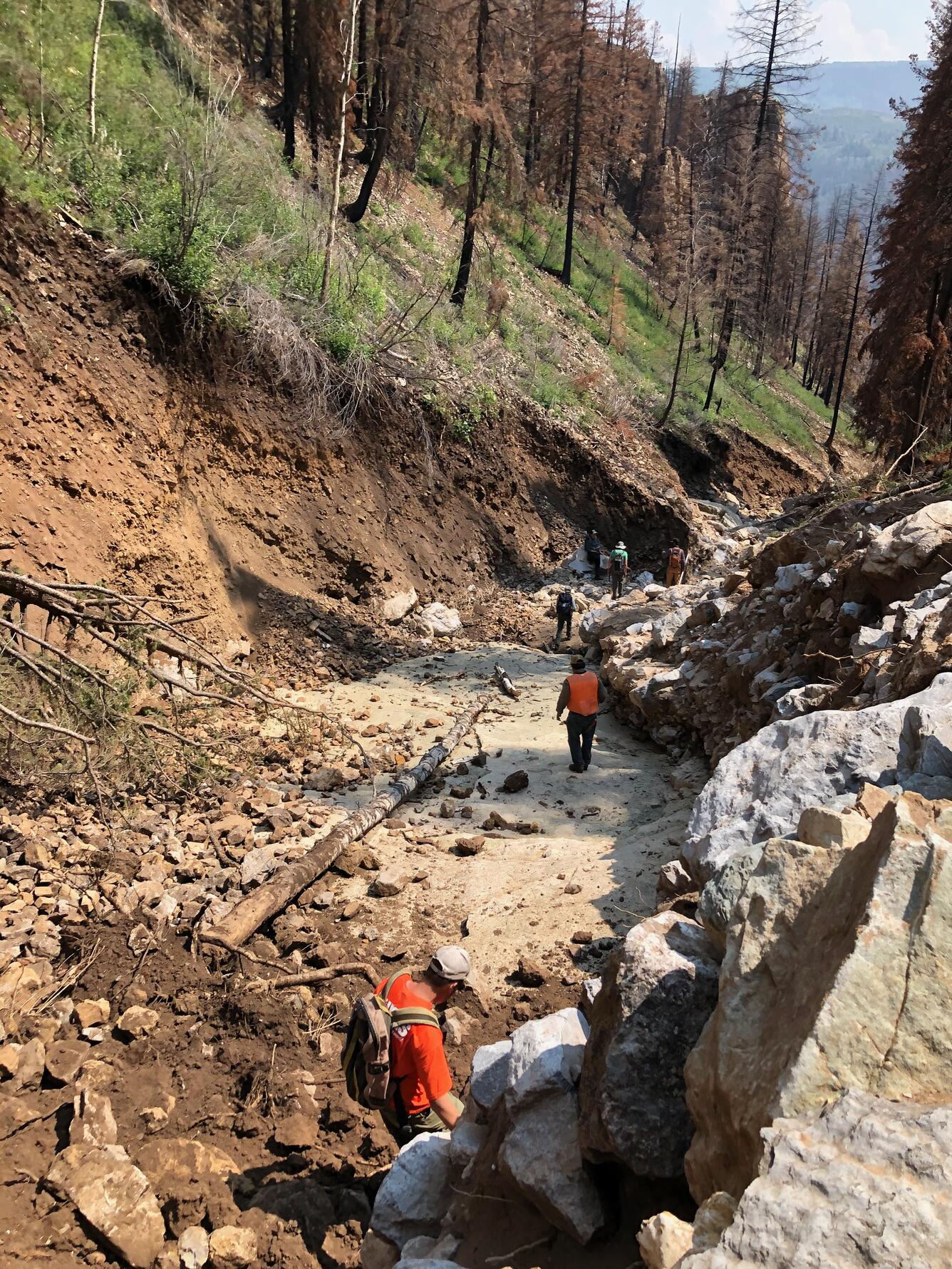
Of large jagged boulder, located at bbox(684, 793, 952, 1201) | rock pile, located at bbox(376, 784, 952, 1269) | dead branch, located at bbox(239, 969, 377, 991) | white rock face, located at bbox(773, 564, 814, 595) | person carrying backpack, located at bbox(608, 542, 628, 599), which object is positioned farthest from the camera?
person carrying backpack, located at bbox(608, 542, 628, 599)

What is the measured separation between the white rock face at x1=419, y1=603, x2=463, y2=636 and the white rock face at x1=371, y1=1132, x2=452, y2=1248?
11035 millimetres

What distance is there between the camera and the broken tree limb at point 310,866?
5.21m

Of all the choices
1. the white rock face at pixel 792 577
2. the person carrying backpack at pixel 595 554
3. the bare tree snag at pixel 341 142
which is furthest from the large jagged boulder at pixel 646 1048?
the person carrying backpack at pixel 595 554

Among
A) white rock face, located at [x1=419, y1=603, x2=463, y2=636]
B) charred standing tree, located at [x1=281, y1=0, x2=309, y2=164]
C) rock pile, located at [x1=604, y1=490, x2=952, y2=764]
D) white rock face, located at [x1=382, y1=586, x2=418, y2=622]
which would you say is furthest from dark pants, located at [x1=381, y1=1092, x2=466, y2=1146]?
charred standing tree, located at [x1=281, y1=0, x2=309, y2=164]

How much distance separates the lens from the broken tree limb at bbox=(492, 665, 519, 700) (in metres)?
11.6

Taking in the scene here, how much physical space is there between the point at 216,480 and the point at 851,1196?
11.5m

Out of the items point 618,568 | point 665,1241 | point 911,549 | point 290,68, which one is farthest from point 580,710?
point 290,68

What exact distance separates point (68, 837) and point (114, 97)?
38.8 ft

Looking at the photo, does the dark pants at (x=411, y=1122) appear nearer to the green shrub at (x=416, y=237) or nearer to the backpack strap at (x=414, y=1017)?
the backpack strap at (x=414, y=1017)

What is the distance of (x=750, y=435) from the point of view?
103 ft

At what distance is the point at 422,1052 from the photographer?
3.50 meters

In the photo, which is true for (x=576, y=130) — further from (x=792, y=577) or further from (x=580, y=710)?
(x=580, y=710)

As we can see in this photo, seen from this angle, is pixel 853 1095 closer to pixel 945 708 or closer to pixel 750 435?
pixel 945 708

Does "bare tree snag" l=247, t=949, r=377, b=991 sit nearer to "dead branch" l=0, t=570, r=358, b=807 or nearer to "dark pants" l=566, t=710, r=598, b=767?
"dead branch" l=0, t=570, r=358, b=807
